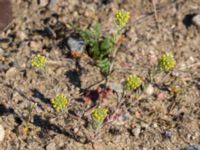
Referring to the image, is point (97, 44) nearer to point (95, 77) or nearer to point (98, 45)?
point (98, 45)

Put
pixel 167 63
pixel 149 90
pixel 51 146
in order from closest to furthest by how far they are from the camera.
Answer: pixel 167 63, pixel 51 146, pixel 149 90

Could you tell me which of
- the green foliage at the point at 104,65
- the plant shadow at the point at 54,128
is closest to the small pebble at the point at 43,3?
the green foliage at the point at 104,65

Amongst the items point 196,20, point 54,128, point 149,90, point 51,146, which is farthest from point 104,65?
point 196,20

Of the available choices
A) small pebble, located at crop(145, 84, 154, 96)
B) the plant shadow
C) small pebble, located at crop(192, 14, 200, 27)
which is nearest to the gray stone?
the plant shadow

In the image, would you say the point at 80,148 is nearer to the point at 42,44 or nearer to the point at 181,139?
the point at 181,139

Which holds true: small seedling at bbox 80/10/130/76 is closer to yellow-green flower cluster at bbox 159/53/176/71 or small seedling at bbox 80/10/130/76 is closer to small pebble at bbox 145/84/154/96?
small pebble at bbox 145/84/154/96

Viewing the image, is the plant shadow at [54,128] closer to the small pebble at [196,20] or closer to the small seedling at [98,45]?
the small seedling at [98,45]

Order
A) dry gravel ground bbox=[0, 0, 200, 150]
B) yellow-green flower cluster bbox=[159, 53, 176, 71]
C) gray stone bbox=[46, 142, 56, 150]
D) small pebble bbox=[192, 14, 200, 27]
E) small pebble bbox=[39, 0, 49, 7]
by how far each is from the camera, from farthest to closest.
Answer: small pebble bbox=[39, 0, 49, 7]
small pebble bbox=[192, 14, 200, 27]
dry gravel ground bbox=[0, 0, 200, 150]
gray stone bbox=[46, 142, 56, 150]
yellow-green flower cluster bbox=[159, 53, 176, 71]

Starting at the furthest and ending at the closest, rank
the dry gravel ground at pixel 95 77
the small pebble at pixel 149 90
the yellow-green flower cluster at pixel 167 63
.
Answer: the small pebble at pixel 149 90, the dry gravel ground at pixel 95 77, the yellow-green flower cluster at pixel 167 63
